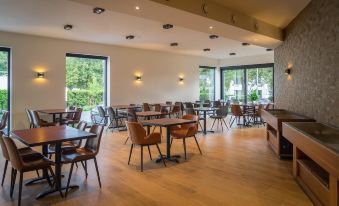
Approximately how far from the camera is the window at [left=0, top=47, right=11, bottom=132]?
7.43 meters

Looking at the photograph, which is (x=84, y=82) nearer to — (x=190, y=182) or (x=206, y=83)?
(x=190, y=182)

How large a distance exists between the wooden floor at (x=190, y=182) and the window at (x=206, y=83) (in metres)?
7.86

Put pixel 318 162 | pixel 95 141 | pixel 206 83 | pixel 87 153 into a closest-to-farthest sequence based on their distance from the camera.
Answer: pixel 318 162, pixel 87 153, pixel 95 141, pixel 206 83

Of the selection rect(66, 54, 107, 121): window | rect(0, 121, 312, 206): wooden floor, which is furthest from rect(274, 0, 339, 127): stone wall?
rect(66, 54, 107, 121): window

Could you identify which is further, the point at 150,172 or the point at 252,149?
the point at 252,149

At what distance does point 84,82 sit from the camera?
9.09 m

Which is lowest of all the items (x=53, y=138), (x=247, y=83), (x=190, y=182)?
(x=190, y=182)

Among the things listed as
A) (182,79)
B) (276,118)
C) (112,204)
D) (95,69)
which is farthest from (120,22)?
(182,79)

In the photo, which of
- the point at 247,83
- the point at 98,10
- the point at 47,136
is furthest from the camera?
the point at 247,83

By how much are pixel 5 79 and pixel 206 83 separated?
9.04 meters

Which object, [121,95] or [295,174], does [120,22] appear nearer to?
[121,95]

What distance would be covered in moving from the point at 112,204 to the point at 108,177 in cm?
95

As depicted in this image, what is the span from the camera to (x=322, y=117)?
13.7 ft

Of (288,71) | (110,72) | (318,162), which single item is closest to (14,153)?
(318,162)
